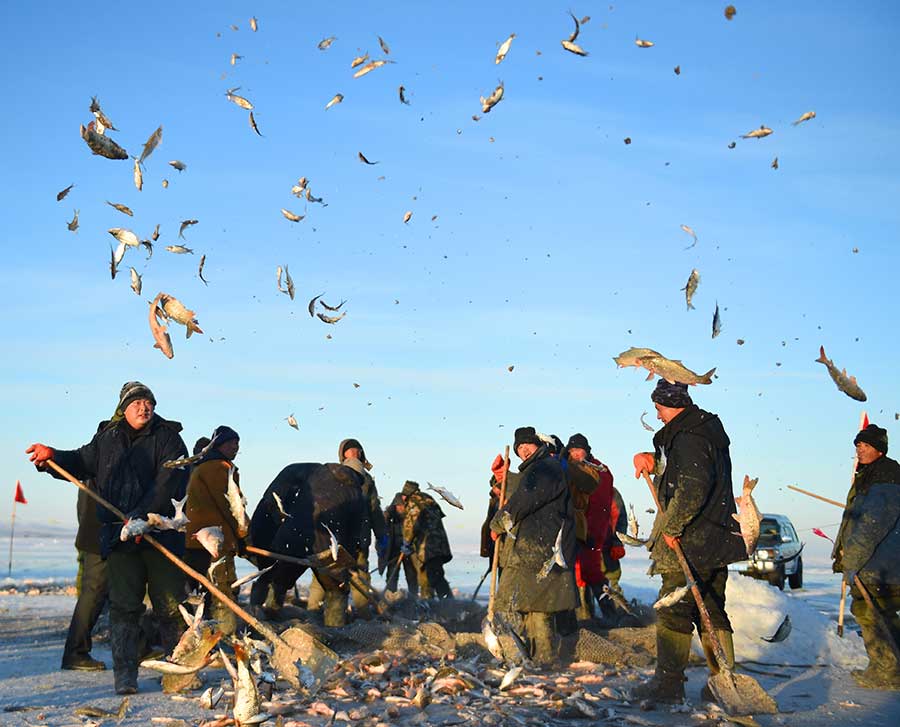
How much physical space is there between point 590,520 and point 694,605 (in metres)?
4.89

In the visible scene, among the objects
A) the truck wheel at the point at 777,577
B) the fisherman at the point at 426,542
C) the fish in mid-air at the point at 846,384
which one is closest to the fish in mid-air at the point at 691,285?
the fish in mid-air at the point at 846,384

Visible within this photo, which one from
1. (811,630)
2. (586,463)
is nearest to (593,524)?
(586,463)

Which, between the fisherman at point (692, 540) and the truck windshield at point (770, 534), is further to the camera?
the truck windshield at point (770, 534)

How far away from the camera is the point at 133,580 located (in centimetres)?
784

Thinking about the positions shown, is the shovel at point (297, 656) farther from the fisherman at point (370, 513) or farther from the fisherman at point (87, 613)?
the fisherman at point (370, 513)

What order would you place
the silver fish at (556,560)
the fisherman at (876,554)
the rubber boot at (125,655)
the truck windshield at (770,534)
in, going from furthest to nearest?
1. the truck windshield at (770,534)
2. the fisherman at (876,554)
3. the silver fish at (556,560)
4. the rubber boot at (125,655)

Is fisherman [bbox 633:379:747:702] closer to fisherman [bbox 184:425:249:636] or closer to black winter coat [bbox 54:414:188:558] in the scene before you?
fisherman [bbox 184:425:249:636]

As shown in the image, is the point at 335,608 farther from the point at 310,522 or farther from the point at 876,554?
the point at 876,554

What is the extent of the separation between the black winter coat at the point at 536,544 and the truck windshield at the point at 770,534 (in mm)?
13388

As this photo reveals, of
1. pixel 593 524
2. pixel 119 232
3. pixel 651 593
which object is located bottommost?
pixel 651 593

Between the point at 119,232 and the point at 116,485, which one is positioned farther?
the point at 119,232

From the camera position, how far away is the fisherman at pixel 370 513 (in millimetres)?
11805

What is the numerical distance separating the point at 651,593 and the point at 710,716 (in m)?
13.2

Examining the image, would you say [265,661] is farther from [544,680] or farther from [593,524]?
[593,524]
